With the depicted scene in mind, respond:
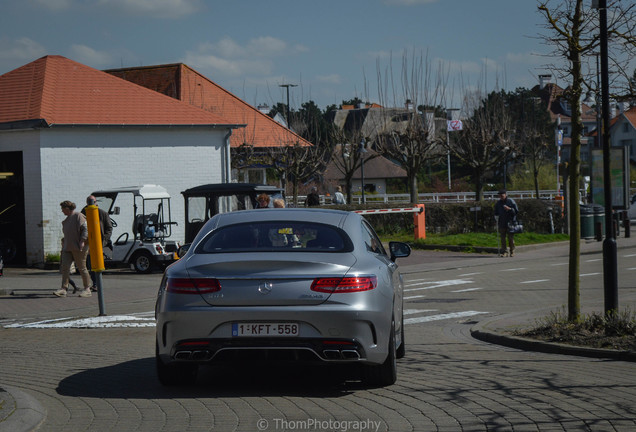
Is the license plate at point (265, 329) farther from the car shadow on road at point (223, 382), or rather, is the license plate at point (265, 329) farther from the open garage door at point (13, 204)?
the open garage door at point (13, 204)

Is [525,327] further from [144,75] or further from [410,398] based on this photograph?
[144,75]

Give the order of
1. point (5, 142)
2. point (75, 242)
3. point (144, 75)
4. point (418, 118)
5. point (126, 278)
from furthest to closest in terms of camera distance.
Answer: point (418, 118) < point (144, 75) < point (5, 142) < point (126, 278) < point (75, 242)

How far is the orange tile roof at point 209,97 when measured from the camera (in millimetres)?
44562

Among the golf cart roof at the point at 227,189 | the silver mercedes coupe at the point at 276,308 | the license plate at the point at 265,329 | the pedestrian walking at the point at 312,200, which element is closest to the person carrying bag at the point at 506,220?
the golf cart roof at the point at 227,189

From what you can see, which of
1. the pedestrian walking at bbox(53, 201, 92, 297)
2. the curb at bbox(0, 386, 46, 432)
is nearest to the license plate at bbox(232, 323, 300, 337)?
the curb at bbox(0, 386, 46, 432)

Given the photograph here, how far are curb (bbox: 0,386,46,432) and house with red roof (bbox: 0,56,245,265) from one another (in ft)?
65.1

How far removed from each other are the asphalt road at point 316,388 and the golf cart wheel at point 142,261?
877 cm

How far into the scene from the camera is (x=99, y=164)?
27.6 meters

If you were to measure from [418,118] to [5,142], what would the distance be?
91.5 feet

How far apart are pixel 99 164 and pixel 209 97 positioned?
1863 cm

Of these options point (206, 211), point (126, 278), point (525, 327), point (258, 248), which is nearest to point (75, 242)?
point (126, 278)

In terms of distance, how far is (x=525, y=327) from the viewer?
11.3 m

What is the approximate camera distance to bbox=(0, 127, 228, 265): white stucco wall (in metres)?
26.5

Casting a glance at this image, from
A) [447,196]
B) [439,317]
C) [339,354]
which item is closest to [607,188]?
[439,317]
